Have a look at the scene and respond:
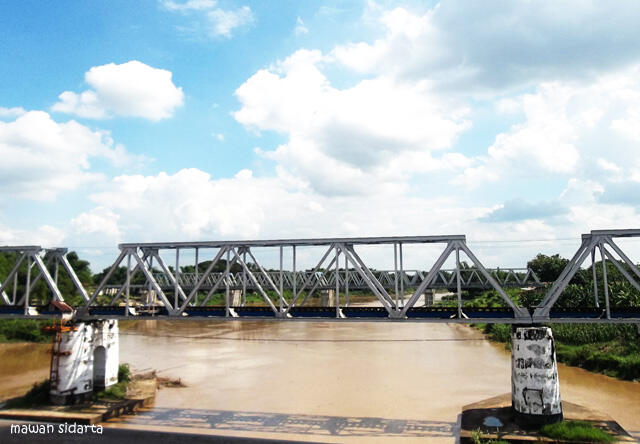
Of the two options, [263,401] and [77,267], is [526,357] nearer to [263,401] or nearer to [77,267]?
[263,401]

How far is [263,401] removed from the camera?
27.7m

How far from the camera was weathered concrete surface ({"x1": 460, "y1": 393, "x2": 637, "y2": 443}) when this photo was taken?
19.3m

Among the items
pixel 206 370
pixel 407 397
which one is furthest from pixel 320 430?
pixel 206 370

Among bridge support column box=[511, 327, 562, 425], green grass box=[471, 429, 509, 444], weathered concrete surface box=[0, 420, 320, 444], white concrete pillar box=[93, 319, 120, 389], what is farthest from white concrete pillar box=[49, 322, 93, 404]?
bridge support column box=[511, 327, 562, 425]

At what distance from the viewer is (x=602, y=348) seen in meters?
37.7

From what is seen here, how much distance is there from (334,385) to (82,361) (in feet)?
53.1

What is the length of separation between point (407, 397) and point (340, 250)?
1162cm

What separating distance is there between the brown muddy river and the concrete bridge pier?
3629 mm

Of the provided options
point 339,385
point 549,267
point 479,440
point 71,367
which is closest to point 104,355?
point 71,367

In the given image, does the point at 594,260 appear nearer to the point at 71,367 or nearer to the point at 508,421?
the point at 508,421

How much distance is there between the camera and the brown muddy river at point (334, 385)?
75.2 ft

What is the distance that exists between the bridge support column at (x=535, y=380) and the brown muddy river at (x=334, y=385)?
3.67 meters

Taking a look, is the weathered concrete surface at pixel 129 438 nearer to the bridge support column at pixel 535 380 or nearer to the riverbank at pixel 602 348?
the bridge support column at pixel 535 380

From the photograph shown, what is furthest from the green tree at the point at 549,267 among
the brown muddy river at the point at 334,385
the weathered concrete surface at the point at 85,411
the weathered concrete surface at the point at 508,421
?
the weathered concrete surface at the point at 85,411
